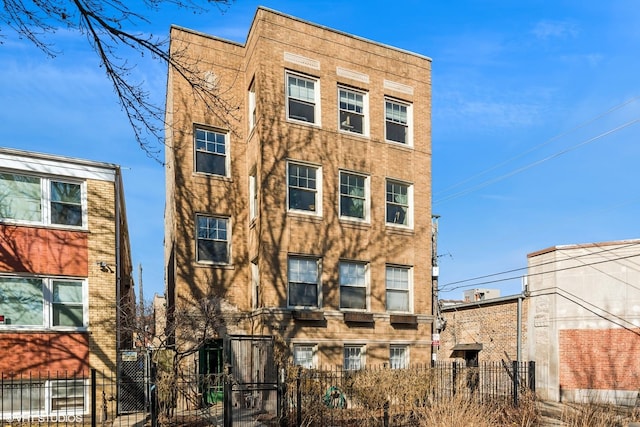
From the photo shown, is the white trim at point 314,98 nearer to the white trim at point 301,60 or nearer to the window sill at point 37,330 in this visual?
the white trim at point 301,60

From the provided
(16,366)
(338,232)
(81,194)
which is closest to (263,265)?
(338,232)

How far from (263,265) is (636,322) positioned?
14.8 meters

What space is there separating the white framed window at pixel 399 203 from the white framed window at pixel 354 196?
1008mm

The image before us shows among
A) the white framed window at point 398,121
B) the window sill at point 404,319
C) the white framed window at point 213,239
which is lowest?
the window sill at point 404,319

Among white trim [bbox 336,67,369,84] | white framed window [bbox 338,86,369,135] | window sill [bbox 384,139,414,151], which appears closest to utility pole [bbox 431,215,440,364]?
window sill [bbox 384,139,414,151]

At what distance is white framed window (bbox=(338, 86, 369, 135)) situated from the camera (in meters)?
19.7

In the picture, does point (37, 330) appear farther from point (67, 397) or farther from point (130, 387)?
point (130, 387)

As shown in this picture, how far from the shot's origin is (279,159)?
18.1m

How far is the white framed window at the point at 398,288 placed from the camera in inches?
781

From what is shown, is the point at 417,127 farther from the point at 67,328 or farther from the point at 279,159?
the point at 67,328

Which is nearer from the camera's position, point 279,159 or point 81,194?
point 81,194

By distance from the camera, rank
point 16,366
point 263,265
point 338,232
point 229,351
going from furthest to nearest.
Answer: point 338,232 < point 263,265 < point 16,366 < point 229,351

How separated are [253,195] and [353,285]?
500cm

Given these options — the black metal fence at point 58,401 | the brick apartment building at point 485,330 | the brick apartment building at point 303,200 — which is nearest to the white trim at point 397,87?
the brick apartment building at point 303,200
